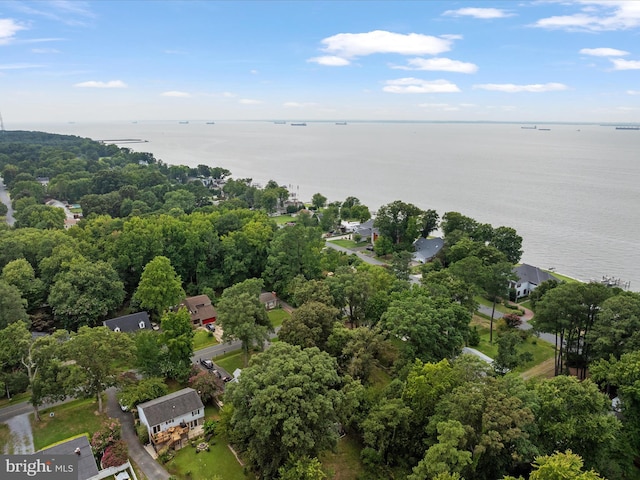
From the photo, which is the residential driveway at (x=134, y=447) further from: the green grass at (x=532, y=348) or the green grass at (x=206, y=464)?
the green grass at (x=532, y=348)

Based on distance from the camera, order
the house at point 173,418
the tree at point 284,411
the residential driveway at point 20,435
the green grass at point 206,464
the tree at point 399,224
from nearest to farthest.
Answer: the tree at point 284,411 → the green grass at point 206,464 → the residential driveway at point 20,435 → the house at point 173,418 → the tree at point 399,224

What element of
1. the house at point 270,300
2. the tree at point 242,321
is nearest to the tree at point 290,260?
the house at point 270,300

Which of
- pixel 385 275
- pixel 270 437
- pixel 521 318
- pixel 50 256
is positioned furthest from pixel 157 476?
pixel 521 318

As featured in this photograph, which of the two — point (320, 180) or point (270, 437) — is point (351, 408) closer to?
point (270, 437)

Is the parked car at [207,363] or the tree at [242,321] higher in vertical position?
the tree at [242,321]

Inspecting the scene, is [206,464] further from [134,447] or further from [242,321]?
[242,321]

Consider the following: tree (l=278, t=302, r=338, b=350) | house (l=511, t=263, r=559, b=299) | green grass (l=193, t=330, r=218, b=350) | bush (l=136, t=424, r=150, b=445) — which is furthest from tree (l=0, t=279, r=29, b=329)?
house (l=511, t=263, r=559, b=299)
